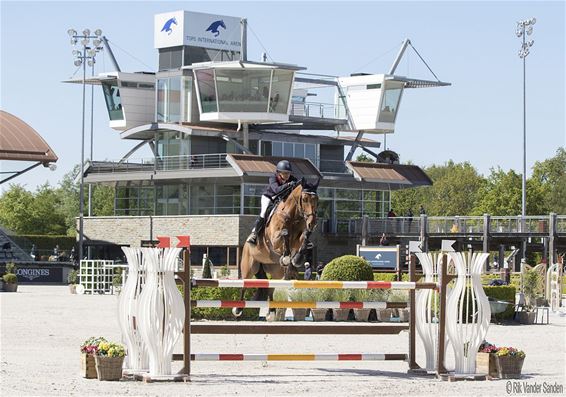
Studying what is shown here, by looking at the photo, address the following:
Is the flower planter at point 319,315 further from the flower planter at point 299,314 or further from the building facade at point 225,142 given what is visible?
the building facade at point 225,142

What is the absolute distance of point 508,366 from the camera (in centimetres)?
1797

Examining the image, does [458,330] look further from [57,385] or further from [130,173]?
[130,173]

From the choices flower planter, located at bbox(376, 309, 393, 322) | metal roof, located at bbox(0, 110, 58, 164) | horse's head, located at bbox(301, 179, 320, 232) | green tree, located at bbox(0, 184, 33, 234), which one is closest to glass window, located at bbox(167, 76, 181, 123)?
metal roof, located at bbox(0, 110, 58, 164)

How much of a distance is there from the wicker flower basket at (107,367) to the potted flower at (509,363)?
217 inches

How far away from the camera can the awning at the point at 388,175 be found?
80688mm

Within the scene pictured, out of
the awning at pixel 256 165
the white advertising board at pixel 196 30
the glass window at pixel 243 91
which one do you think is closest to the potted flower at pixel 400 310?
the awning at pixel 256 165

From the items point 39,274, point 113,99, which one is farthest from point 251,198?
point 39,274

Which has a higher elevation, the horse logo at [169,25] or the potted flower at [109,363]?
the horse logo at [169,25]

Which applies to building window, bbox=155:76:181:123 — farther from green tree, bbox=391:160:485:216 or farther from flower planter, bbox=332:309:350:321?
flower planter, bbox=332:309:350:321

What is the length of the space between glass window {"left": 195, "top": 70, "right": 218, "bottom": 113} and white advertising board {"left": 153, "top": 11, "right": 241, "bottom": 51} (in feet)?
17.7

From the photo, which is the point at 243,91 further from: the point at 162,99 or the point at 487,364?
the point at 487,364

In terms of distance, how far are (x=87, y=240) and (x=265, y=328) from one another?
216ft

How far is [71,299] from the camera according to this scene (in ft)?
141

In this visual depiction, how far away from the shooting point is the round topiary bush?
32938 millimetres
